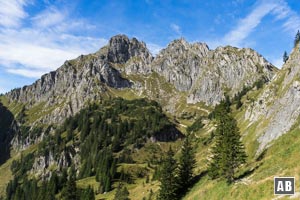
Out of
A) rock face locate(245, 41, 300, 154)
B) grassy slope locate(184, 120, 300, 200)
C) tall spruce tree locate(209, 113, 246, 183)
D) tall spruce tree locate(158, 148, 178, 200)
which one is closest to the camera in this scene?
grassy slope locate(184, 120, 300, 200)

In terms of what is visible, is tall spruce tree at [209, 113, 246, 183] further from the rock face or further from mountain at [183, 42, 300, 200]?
the rock face

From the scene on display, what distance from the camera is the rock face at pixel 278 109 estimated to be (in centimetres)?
9356

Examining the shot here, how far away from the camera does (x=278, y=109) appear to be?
107062mm

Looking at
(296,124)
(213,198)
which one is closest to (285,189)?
(213,198)

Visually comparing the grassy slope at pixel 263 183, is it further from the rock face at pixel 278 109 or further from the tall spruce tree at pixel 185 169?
the rock face at pixel 278 109

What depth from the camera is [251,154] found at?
316ft

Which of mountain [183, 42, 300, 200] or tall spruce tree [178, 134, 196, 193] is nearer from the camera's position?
mountain [183, 42, 300, 200]

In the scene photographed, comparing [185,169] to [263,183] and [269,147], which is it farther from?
[263,183]

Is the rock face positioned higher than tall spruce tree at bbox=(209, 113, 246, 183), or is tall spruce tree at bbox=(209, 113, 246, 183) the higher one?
the rock face

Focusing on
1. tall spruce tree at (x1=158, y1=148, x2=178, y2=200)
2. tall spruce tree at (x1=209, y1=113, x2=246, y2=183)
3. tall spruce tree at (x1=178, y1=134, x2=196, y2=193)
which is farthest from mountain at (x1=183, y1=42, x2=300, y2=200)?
tall spruce tree at (x1=178, y1=134, x2=196, y2=193)

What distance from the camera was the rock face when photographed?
307 feet

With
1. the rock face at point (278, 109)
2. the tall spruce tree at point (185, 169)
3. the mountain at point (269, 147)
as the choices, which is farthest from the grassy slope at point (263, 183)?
the rock face at point (278, 109)

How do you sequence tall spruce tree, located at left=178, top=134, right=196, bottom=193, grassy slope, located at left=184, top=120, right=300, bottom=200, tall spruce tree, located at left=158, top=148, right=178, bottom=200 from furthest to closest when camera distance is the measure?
1. tall spruce tree, located at left=178, top=134, right=196, bottom=193
2. tall spruce tree, located at left=158, top=148, right=178, bottom=200
3. grassy slope, located at left=184, top=120, right=300, bottom=200

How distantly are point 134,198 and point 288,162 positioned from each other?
89151 millimetres
